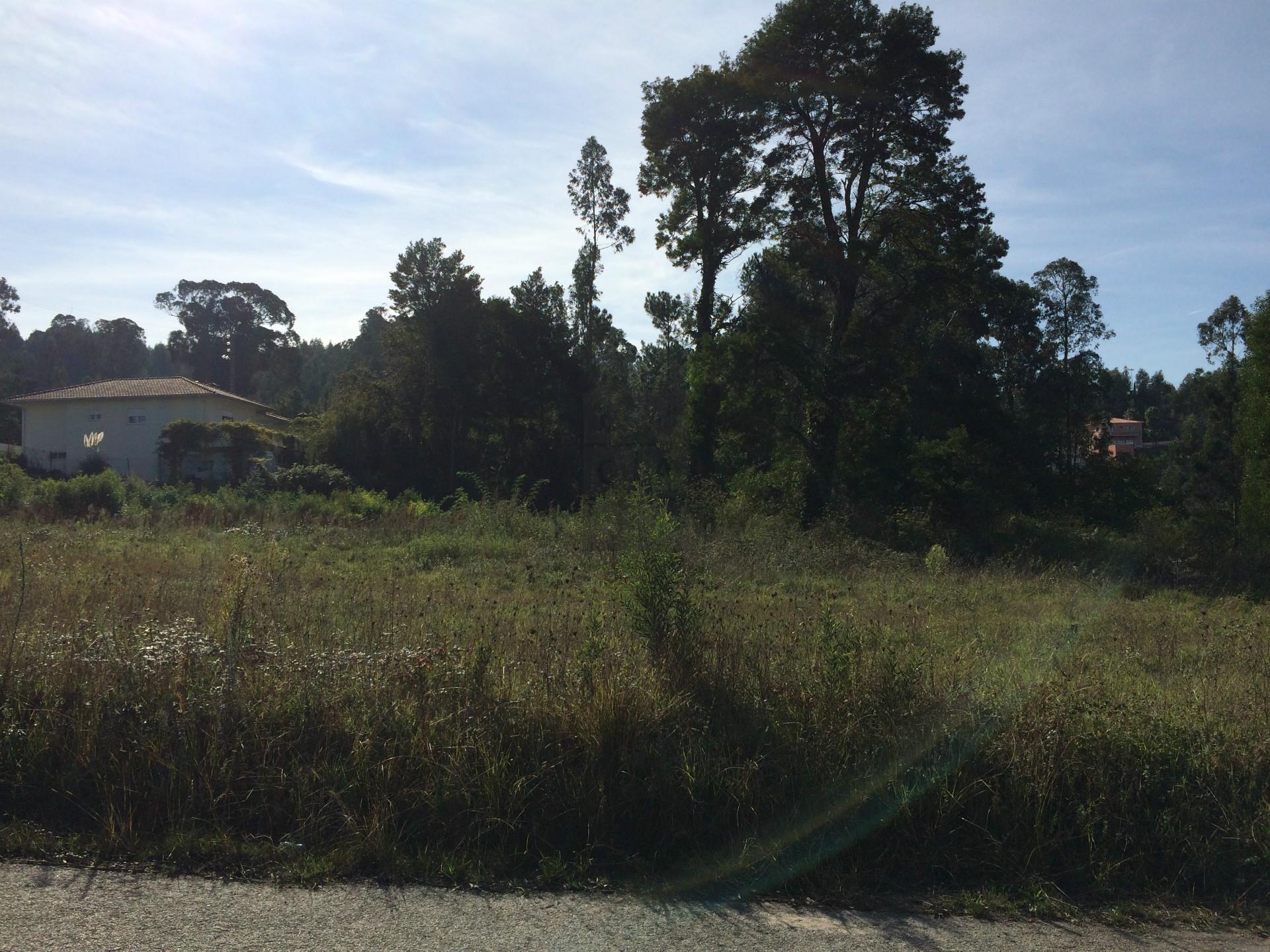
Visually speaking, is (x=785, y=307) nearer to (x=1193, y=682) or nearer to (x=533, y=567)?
(x=533, y=567)

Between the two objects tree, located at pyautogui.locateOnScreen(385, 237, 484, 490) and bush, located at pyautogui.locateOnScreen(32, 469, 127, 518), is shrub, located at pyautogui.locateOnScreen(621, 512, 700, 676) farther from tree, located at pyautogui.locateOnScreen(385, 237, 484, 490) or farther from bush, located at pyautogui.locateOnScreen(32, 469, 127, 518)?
tree, located at pyautogui.locateOnScreen(385, 237, 484, 490)

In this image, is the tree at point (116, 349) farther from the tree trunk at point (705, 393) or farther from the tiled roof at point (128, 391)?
the tree trunk at point (705, 393)

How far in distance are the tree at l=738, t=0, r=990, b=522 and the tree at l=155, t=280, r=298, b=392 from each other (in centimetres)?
7791

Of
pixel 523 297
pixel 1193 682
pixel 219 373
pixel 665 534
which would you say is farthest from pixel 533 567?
pixel 219 373

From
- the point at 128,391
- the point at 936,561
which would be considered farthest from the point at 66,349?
the point at 936,561

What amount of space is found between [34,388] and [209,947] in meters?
83.7

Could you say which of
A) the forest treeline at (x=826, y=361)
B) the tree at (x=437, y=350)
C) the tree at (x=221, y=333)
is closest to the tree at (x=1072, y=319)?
the forest treeline at (x=826, y=361)

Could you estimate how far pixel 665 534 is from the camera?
6457 millimetres

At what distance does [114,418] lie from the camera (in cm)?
4647

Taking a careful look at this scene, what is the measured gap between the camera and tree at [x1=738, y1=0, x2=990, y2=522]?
25641mm

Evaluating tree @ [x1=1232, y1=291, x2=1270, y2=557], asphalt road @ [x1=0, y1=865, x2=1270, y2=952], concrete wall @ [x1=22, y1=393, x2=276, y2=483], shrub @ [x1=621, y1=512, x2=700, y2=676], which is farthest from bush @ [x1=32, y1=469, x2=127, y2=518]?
tree @ [x1=1232, y1=291, x2=1270, y2=557]

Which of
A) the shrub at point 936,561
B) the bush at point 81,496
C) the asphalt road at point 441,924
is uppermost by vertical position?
the bush at point 81,496

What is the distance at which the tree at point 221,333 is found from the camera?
303 feet

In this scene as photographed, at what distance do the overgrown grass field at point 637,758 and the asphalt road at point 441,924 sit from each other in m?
0.20
